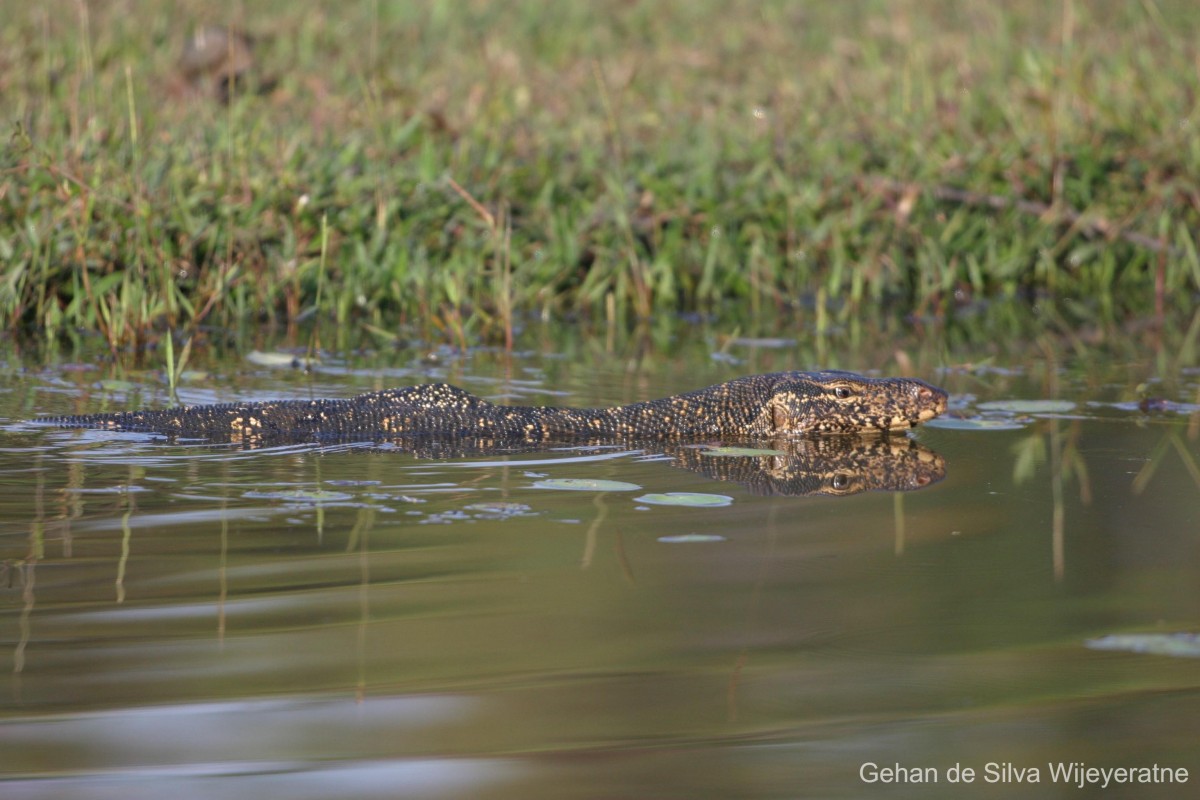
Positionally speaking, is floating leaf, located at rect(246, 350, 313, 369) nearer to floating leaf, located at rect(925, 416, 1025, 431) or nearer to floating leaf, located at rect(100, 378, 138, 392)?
floating leaf, located at rect(100, 378, 138, 392)

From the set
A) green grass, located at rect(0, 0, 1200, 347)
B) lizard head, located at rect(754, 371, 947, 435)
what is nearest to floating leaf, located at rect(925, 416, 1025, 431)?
lizard head, located at rect(754, 371, 947, 435)

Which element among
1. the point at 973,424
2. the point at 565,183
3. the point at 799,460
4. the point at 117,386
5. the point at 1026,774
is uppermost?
the point at 565,183

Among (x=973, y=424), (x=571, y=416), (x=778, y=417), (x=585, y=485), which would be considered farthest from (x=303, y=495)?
(x=973, y=424)

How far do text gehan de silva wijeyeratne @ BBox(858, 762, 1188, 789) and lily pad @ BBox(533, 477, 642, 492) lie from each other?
92.5 inches

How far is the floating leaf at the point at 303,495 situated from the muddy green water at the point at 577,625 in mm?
18

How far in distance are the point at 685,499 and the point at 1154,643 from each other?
175 centimetres

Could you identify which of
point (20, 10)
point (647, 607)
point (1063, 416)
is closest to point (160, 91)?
point (20, 10)

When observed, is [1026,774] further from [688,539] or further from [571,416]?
[571,416]

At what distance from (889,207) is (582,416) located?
431 cm

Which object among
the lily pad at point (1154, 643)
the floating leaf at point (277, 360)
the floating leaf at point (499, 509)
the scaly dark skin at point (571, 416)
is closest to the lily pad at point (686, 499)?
the floating leaf at point (499, 509)

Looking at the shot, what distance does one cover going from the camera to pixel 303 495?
203 inches

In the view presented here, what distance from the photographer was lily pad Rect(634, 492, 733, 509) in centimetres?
516

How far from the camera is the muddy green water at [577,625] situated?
3080mm

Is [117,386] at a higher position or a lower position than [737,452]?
higher
